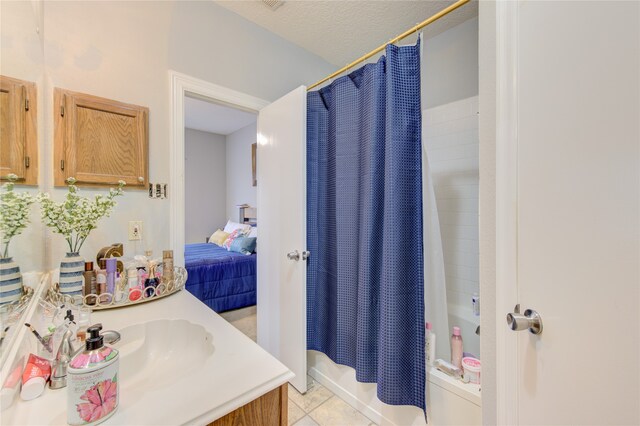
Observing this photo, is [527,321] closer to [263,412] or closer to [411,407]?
[263,412]

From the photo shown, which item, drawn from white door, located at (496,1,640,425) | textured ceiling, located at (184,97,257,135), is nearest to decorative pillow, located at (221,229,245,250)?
textured ceiling, located at (184,97,257,135)

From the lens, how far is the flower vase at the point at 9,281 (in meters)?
0.68

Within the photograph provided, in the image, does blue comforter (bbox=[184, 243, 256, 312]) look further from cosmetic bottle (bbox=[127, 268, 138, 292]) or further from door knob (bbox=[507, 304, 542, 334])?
door knob (bbox=[507, 304, 542, 334])

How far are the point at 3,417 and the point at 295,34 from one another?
8.24ft

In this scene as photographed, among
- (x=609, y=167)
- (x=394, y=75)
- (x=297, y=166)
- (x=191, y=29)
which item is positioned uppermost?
(x=191, y=29)

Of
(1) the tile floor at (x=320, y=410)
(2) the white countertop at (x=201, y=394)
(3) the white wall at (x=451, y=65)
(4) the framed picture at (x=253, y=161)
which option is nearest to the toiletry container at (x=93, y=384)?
(2) the white countertop at (x=201, y=394)

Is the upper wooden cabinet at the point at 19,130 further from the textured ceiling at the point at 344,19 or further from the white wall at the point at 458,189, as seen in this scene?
the white wall at the point at 458,189

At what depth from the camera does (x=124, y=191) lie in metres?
1.46

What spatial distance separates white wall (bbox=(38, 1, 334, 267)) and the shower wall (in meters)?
1.57

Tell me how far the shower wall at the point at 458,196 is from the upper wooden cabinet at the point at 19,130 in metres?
2.40

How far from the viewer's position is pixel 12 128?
88cm

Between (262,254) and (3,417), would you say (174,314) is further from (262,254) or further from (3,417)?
(262,254)

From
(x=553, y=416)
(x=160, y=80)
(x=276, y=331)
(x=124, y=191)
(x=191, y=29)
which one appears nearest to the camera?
(x=553, y=416)

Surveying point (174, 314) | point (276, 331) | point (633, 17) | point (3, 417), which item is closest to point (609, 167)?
point (633, 17)
